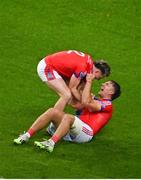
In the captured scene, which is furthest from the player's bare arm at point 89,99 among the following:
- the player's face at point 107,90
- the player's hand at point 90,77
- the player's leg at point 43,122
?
the player's leg at point 43,122

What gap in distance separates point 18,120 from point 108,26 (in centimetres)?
799

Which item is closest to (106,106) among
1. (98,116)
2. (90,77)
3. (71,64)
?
(98,116)

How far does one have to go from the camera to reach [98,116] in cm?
1435

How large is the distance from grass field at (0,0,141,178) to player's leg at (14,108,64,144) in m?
0.15

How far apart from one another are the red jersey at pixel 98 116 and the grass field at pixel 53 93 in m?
0.32

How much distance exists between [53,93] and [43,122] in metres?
3.76

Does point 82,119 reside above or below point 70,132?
above

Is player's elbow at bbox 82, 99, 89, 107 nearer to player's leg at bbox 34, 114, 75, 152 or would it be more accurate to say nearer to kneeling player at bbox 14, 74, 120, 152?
kneeling player at bbox 14, 74, 120, 152

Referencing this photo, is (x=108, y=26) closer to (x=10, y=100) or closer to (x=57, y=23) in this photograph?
(x=57, y=23)

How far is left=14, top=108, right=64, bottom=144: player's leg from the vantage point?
1370 centimetres

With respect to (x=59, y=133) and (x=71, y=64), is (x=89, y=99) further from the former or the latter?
(x=59, y=133)

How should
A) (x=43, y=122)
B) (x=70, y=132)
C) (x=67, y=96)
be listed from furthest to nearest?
1. (x=67, y=96)
2. (x=70, y=132)
3. (x=43, y=122)

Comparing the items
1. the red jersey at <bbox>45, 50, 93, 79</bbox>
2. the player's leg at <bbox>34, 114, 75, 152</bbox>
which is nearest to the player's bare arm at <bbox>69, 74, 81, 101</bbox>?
the red jersey at <bbox>45, 50, 93, 79</bbox>

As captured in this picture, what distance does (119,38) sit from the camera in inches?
864
